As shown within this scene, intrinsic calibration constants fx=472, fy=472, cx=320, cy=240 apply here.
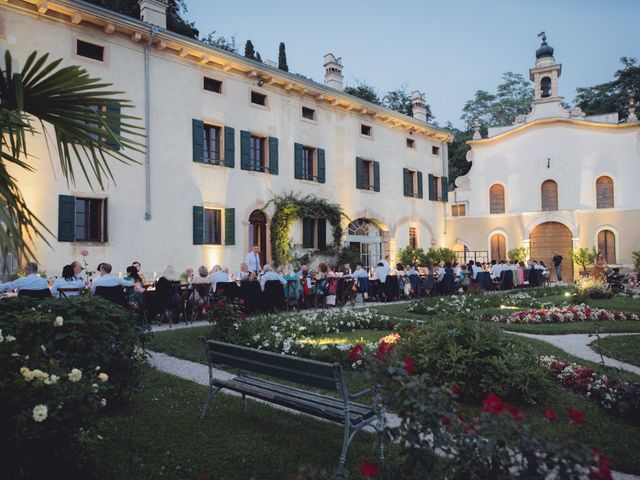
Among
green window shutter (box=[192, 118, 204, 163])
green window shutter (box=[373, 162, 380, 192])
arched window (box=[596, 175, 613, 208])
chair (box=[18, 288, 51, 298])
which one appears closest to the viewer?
chair (box=[18, 288, 51, 298])

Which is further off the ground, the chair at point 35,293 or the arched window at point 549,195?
the arched window at point 549,195

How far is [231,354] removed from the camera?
428 centimetres

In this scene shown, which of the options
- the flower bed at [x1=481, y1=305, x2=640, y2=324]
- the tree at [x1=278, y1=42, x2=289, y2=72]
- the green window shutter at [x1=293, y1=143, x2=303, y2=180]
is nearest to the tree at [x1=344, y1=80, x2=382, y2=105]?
the tree at [x1=278, y1=42, x2=289, y2=72]

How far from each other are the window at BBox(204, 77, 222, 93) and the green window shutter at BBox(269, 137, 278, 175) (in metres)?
2.47

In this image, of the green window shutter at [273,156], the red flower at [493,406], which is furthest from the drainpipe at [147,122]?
the red flower at [493,406]

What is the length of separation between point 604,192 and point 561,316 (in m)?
18.4

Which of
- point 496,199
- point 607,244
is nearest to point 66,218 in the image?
point 496,199

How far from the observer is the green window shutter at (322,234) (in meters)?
18.3

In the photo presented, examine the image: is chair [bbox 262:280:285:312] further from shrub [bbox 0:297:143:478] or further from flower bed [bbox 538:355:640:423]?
shrub [bbox 0:297:143:478]

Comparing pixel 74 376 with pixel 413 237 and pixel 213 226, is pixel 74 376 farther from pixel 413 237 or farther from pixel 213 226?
pixel 413 237

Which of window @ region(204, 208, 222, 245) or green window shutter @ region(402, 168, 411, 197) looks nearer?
window @ region(204, 208, 222, 245)

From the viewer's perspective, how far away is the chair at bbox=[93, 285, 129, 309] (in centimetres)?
822

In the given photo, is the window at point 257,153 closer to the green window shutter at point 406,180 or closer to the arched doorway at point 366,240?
the arched doorway at point 366,240

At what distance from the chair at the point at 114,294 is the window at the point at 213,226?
7024 millimetres
